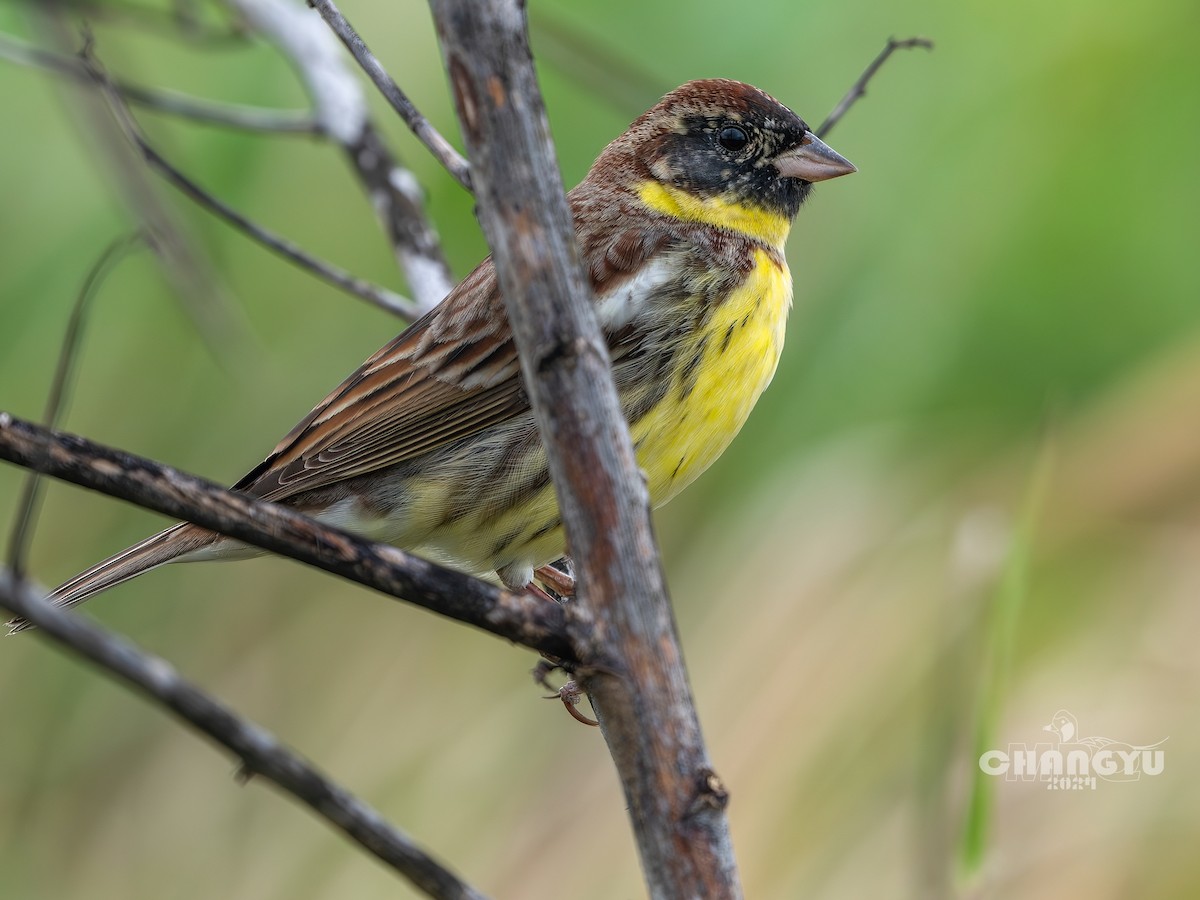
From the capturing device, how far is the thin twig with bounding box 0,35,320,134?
2709 millimetres

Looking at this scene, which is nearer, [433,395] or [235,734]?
[235,734]

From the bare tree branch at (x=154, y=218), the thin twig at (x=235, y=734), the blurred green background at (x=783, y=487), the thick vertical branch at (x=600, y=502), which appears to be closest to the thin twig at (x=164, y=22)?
the blurred green background at (x=783, y=487)

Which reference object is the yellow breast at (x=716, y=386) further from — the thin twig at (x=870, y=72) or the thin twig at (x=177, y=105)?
the thin twig at (x=177, y=105)

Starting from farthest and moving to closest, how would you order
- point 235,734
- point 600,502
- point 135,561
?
point 135,561
point 600,502
point 235,734

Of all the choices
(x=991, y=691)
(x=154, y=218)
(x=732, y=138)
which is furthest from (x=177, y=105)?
(x=991, y=691)

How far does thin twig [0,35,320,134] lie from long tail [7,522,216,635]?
0.98 meters

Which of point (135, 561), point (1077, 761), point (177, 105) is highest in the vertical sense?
point (177, 105)

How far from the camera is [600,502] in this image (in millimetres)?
1300

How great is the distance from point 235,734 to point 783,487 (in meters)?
2.22

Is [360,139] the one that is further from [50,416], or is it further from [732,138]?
[50,416]

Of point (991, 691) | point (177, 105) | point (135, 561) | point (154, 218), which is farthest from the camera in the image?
point (177, 105)

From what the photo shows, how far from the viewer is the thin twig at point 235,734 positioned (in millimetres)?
1070

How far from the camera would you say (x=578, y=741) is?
310cm

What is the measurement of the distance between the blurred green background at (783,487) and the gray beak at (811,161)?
44cm
